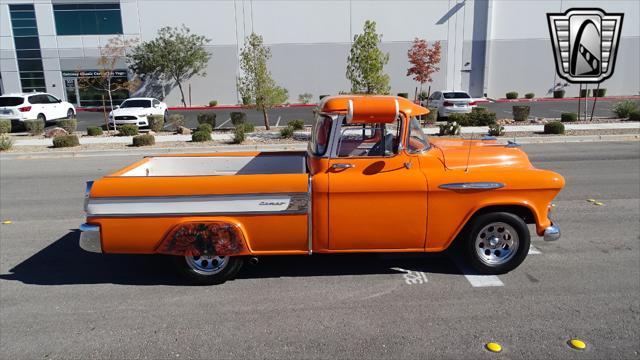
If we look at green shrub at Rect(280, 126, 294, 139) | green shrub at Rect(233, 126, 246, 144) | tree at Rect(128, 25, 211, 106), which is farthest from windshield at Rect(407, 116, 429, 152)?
tree at Rect(128, 25, 211, 106)

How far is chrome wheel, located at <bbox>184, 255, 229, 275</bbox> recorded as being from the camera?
4941 mm

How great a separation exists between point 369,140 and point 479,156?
122 centimetres

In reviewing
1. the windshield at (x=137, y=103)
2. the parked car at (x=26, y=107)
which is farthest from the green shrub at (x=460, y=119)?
the parked car at (x=26, y=107)

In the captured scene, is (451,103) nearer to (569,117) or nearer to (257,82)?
(569,117)

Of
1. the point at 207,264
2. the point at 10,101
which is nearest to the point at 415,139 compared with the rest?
the point at 207,264

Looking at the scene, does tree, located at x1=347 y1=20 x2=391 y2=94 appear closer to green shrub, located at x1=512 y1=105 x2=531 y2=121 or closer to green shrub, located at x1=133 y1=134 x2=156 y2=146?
green shrub, located at x1=512 y1=105 x2=531 y2=121

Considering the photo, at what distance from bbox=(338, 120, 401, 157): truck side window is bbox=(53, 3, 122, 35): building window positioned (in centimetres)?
3788

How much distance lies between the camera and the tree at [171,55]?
1425 inches

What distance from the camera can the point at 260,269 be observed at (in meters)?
5.47

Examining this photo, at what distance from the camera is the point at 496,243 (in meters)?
5.03

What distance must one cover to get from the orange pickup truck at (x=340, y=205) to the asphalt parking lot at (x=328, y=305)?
16.6 inches

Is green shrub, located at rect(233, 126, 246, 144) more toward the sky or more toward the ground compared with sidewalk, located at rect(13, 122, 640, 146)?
more toward the sky

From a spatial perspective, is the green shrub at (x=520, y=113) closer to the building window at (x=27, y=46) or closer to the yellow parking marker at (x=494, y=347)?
the yellow parking marker at (x=494, y=347)

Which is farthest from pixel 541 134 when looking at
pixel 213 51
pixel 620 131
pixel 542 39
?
pixel 213 51
